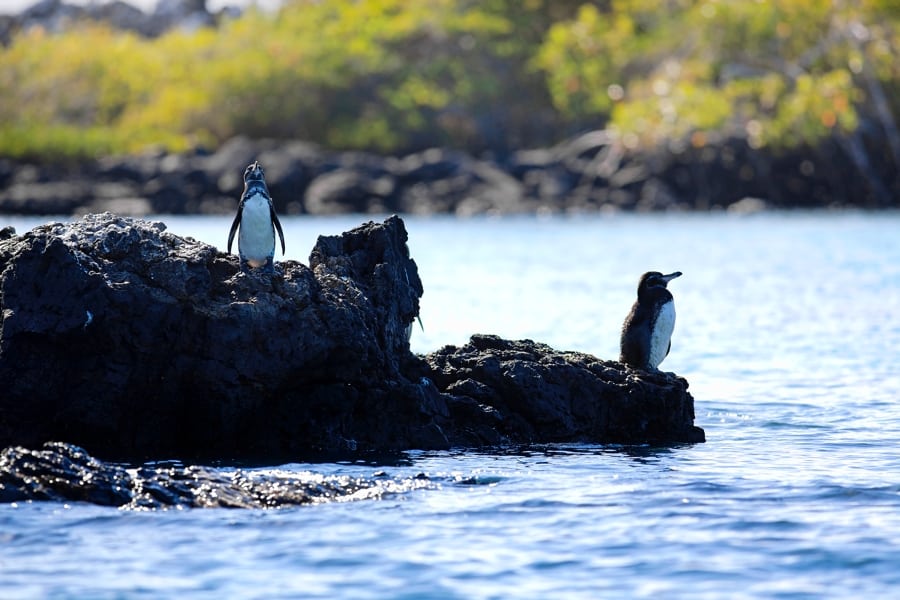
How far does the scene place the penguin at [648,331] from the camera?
11.9m

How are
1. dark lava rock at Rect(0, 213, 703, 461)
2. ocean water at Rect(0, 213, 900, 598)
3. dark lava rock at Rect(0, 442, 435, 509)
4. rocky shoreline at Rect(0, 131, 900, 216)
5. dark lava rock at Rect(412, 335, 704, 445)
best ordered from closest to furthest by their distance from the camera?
ocean water at Rect(0, 213, 900, 598)
dark lava rock at Rect(0, 442, 435, 509)
dark lava rock at Rect(0, 213, 703, 461)
dark lava rock at Rect(412, 335, 704, 445)
rocky shoreline at Rect(0, 131, 900, 216)

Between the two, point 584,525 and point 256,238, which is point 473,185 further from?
point 584,525

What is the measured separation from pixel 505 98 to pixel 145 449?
200 ft

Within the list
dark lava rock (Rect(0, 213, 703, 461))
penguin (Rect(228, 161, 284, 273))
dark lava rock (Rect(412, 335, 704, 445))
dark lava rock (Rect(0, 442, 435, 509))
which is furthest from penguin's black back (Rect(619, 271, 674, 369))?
dark lava rock (Rect(0, 442, 435, 509))

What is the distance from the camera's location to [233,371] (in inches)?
395

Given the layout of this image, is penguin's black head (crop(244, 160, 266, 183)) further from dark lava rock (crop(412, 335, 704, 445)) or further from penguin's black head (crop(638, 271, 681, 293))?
penguin's black head (crop(638, 271, 681, 293))

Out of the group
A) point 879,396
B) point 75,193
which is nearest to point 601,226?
point 75,193

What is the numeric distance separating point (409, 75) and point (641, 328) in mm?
57824

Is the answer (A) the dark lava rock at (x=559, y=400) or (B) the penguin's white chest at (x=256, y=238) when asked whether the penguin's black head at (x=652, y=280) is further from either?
(B) the penguin's white chest at (x=256, y=238)

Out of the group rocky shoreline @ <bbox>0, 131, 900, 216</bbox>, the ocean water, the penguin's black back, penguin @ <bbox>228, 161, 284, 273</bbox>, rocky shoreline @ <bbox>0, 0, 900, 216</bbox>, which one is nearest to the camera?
the ocean water

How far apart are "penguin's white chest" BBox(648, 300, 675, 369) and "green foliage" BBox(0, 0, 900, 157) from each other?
133 ft

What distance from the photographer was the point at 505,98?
69875mm

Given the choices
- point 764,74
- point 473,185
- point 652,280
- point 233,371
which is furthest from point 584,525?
point 764,74

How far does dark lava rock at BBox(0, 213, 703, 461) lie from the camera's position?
9.91 metres
